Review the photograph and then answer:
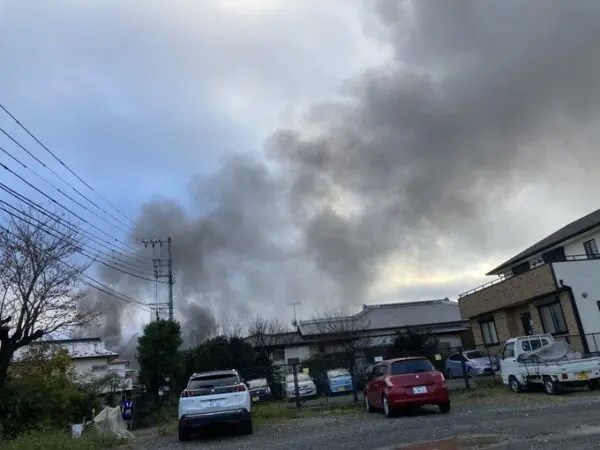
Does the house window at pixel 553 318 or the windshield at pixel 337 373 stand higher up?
the house window at pixel 553 318

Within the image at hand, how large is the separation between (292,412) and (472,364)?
1316 cm

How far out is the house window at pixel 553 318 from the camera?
2481 centimetres

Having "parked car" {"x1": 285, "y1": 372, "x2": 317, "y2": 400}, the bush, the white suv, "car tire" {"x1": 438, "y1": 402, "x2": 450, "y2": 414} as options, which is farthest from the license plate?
"parked car" {"x1": 285, "y1": 372, "x2": 317, "y2": 400}

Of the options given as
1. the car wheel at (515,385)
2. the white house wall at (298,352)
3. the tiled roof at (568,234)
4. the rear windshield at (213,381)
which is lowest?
the car wheel at (515,385)

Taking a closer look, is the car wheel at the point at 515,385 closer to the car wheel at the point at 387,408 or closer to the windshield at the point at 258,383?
the car wheel at the point at 387,408

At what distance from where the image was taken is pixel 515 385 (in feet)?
56.7

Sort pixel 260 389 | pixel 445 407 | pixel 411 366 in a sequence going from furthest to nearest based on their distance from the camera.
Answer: pixel 260 389 < pixel 411 366 < pixel 445 407

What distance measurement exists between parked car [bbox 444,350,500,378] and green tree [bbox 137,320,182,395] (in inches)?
571

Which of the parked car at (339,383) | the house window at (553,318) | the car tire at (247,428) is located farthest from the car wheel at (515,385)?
the car tire at (247,428)

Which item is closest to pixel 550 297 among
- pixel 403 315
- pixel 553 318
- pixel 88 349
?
pixel 553 318

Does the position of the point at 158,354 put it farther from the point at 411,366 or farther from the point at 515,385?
the point at 515,385

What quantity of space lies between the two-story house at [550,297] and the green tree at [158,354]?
18237 mm

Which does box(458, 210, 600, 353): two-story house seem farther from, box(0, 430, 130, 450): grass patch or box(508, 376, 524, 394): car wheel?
box(0, 430, 130, 450): grass patch

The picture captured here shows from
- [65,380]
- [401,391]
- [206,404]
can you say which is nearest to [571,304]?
[401,391]
